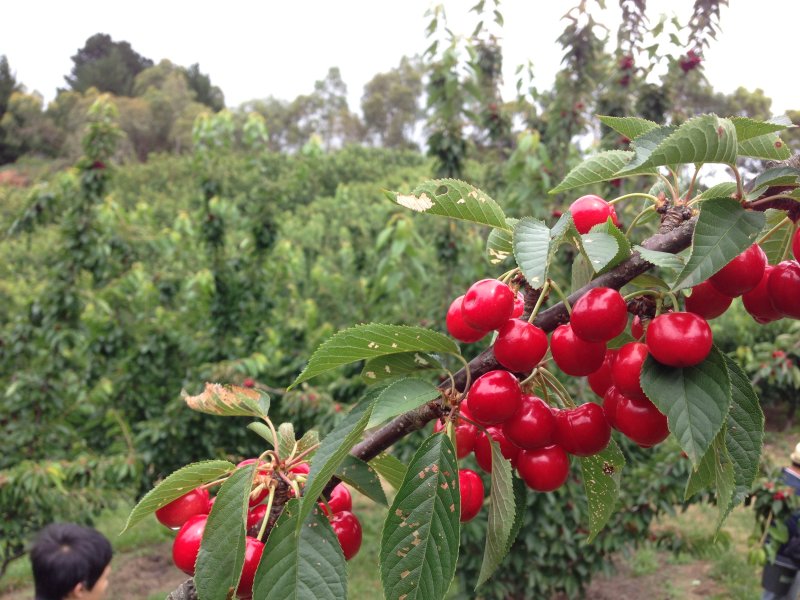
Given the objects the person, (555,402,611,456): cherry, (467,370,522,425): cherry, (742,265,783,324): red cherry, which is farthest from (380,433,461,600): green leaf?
the person

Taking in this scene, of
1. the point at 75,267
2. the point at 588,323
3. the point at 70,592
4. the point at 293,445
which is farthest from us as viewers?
the point at 75,267

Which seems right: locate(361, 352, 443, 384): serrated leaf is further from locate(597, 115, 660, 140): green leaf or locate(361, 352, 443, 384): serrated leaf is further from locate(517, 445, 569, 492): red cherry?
locate(597, 115, 660, 140): green leaf

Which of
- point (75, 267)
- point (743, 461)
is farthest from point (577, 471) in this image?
point (75, 267)

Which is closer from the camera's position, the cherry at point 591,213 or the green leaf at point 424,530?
the green leaf at point 424,530

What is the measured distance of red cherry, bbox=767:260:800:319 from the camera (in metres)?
0.63

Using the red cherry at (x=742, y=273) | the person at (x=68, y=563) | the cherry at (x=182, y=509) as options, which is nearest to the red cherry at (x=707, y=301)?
the red cherry at (x=742, y=273)

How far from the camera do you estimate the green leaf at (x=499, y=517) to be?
2.22 ft

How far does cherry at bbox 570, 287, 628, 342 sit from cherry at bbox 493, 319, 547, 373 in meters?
0.04

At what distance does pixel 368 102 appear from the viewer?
98.9ft

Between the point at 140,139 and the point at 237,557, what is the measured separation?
27.0 m

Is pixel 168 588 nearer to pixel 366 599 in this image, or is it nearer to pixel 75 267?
pixel 366 599

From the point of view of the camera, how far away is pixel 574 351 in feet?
2.12

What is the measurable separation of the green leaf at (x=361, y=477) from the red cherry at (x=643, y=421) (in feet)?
0.87

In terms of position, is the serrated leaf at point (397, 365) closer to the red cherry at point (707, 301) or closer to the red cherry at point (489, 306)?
the red cherry at point (489, 306)
